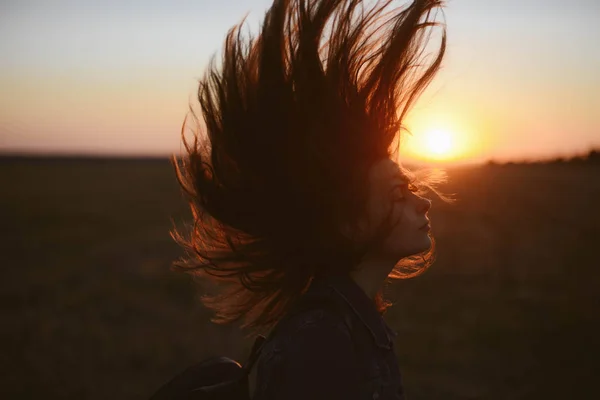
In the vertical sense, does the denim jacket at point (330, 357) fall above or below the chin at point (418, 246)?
below

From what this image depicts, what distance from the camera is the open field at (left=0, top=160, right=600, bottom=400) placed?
4707 millimetres

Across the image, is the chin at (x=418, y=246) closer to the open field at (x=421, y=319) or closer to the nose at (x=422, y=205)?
the nose at (x=422, y=205)

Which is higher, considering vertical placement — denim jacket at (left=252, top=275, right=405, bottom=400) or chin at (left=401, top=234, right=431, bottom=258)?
chin at (left=401, top=234, right=431, bottom=258)

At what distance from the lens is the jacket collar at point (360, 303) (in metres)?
1.68

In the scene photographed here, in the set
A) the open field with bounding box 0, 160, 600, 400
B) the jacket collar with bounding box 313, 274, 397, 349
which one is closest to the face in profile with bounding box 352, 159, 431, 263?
the jacket collar with bounding box 313, 274, 397, 349

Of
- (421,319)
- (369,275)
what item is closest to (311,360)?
(369,275)

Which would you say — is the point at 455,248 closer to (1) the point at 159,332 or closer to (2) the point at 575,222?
(2) the point at 575,222

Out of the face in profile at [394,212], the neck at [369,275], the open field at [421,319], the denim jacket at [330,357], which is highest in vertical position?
the face in profile at [394,212]

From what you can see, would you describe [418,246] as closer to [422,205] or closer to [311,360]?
[422,205]

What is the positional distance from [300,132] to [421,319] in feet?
15.0

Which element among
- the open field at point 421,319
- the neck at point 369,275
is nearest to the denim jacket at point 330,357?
A: the neck at point 369,275

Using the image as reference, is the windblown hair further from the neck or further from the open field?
the open field

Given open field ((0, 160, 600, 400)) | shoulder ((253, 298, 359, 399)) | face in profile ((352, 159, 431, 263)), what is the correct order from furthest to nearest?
open field ((0, 160, 600, 400)), face in profile ((352, 159, 431, 263)), shoulder ((253, 298, 359, 399))

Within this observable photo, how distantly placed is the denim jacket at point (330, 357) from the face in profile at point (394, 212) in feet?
0.66
